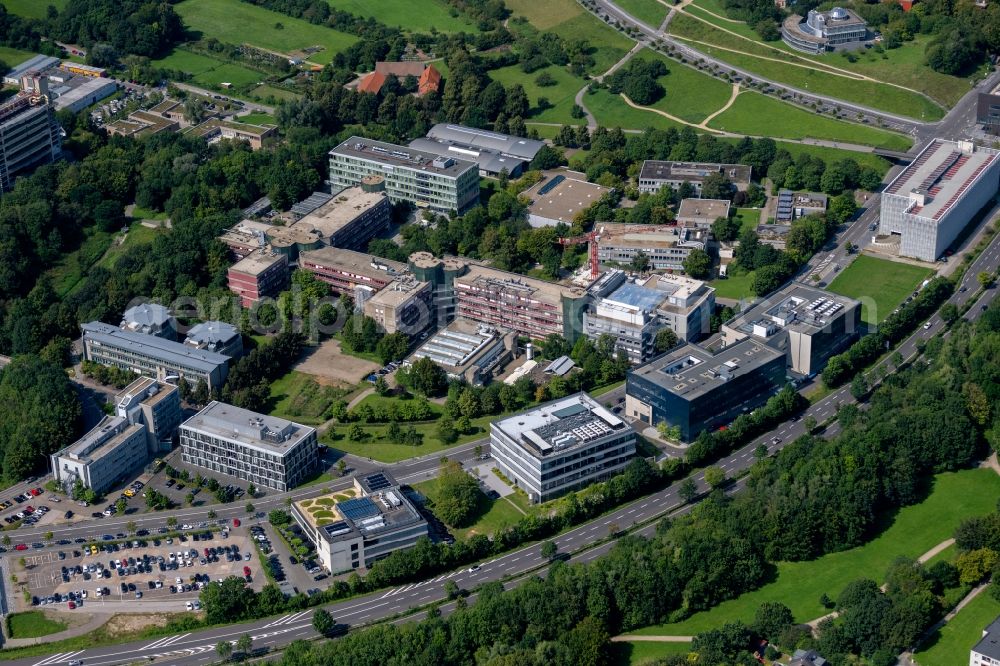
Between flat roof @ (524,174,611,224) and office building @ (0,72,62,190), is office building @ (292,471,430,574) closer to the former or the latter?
flat roof @ (524,174,611,224)

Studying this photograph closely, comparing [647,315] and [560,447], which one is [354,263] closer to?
[647,315]

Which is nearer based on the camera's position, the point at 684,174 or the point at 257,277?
the point at 257,277

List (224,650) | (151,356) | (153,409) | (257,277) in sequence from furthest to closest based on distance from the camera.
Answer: (257,277)
(151,356)
(153,409)
(224,650)

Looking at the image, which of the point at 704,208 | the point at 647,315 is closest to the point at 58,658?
the point at 647,315

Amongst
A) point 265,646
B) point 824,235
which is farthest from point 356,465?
point 824,235

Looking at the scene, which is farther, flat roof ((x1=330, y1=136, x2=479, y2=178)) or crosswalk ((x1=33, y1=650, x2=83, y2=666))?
flat roof ((x1=330, y1=136, x2=479, y2=178))

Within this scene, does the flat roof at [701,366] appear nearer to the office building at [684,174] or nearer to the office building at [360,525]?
the office building at [360,525]

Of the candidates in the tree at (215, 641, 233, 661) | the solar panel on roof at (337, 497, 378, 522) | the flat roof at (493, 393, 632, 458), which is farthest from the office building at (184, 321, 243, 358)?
the tree at (215, 641, 233, 661)
